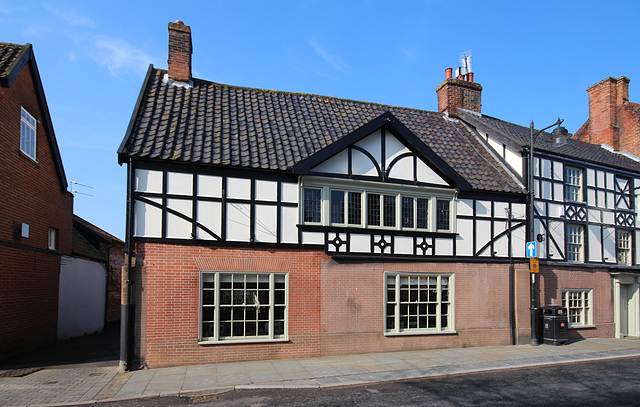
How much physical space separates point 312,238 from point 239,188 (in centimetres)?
260

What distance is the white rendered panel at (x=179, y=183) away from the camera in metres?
12.6

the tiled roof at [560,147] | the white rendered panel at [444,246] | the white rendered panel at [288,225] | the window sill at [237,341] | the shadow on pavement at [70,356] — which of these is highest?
the tiled roof at [560,147]

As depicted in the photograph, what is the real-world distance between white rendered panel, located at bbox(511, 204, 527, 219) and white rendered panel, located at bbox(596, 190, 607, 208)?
192 inches

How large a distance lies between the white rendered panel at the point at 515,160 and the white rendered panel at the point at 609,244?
209 inches

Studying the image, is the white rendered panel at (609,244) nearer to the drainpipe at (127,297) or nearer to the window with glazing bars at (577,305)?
the window with glazing bars at (577,305)

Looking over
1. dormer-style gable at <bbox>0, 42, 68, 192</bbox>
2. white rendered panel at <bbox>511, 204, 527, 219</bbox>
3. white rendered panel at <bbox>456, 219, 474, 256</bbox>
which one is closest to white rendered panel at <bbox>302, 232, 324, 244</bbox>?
white rendered panel at <bbox>456, 219, 474, 256</bbox>

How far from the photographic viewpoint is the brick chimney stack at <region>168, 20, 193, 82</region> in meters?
15.8

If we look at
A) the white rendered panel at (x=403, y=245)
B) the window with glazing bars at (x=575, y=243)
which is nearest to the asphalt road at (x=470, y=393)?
the white rendered panel at (x=403, y=245)

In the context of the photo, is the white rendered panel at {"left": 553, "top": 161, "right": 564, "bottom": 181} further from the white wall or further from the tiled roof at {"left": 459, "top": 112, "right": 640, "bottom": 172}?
the white wall

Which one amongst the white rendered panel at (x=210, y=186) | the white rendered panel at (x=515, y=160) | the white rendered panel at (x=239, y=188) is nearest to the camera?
the white rendered panel at (x=210, y=186)

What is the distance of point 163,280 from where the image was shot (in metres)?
12.2

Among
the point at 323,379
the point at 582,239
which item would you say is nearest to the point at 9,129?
the point at 323,379

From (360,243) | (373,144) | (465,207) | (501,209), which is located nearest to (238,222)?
(360,243)

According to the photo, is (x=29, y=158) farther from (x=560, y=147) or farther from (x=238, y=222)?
(x=560, y=147)
